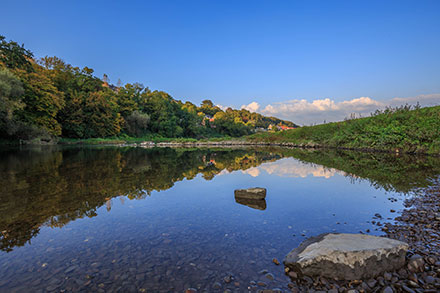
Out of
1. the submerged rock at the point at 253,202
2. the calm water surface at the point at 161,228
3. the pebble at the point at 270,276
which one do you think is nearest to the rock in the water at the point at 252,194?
the submerged rock at the point at 253,202

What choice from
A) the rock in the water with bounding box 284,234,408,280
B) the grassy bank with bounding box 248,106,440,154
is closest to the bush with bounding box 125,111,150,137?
the grassy bank with bounding box 248,106,440,154

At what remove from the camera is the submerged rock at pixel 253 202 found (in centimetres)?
666

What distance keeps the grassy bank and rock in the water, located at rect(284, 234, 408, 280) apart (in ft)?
75.5

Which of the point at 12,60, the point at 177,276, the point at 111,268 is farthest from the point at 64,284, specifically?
the point at 12,60

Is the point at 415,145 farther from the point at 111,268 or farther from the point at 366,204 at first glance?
the point at 111,268

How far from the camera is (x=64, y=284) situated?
3029mm

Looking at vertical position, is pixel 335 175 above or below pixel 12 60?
below

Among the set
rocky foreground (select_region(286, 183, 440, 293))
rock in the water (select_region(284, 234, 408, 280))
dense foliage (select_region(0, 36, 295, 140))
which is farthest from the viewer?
dense foliage (select_region(0, 36, 295, 140))

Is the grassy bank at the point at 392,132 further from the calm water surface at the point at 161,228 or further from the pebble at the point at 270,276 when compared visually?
the pebble at the point at 270,276

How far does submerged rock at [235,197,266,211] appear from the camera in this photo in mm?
6664

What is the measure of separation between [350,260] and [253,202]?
4.04 metres

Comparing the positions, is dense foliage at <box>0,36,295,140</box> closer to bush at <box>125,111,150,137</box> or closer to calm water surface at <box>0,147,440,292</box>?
bush at <box>125,111,150,137</box>

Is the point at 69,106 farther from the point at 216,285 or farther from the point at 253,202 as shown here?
the point at 216,285

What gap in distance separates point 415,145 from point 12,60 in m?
58.0
